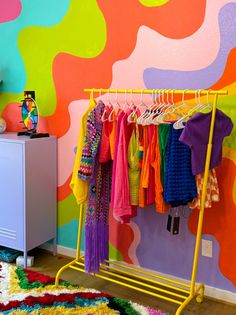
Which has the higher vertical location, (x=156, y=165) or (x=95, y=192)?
(x=156, y=165)

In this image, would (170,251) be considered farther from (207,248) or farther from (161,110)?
(161,110)

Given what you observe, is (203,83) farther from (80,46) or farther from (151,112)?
(80,46)

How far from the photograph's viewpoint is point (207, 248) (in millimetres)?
2496

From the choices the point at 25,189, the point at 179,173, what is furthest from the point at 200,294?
the point at 25,189

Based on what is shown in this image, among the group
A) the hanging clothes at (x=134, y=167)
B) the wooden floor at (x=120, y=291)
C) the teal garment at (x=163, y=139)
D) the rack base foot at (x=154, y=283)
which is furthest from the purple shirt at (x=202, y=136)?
the wooden floor at (x=120, y=291)

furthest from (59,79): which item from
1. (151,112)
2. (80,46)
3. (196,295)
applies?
(196,295)

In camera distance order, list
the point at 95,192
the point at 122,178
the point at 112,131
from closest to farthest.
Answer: the point at 122,178 → the point at 112,131 → the point at 95,192

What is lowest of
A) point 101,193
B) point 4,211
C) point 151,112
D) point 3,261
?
point 3,261

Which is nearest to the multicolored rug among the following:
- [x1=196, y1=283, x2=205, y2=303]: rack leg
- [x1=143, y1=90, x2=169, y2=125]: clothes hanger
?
[x1=196, y1=283, x2=205, y2=303]: rack leg

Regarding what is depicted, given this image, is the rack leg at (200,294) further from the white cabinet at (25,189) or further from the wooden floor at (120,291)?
the white cabinet at (25,189)

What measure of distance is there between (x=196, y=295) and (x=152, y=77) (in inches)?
59.5

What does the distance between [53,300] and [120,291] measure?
481mm

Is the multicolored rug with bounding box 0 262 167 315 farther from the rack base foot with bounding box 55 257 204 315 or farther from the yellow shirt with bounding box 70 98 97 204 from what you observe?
the yellow shirt with bounding box 70 98 97 204

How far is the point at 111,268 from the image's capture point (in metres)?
2.67
